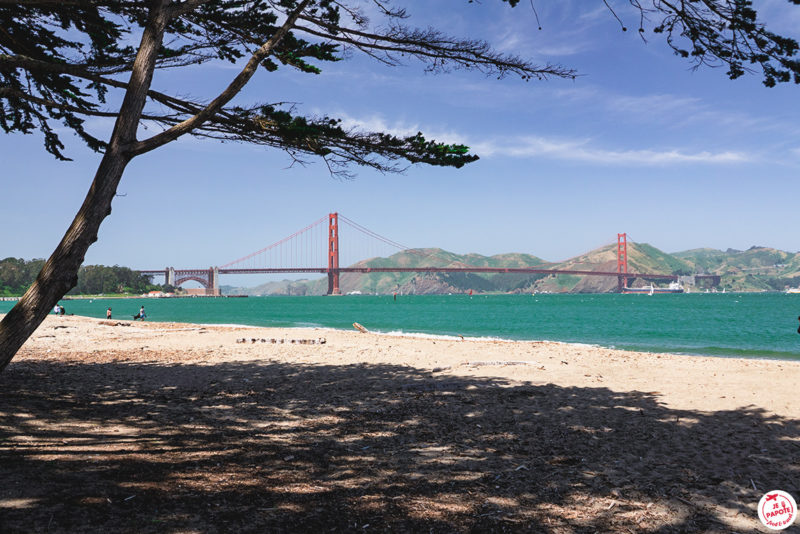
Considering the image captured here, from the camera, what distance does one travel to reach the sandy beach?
3.51m

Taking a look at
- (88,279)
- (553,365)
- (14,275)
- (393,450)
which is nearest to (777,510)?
(393,450)

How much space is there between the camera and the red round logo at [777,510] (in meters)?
3.60

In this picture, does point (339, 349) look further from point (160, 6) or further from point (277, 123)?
point (160, 6)

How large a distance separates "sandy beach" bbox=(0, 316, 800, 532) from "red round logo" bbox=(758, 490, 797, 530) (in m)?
0.09

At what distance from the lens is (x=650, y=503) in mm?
3861

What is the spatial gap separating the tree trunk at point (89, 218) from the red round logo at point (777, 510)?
5.69 m

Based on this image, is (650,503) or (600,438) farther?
(600,438)

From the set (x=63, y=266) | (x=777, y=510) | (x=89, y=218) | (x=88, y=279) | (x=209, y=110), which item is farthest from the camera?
(x=88, y=279)

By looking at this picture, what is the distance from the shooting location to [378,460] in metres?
4.79

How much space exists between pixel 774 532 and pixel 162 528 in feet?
13.9

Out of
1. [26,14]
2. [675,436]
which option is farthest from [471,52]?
[26,14]

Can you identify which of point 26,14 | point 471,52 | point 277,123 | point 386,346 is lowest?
point 386,346

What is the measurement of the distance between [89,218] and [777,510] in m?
5.98

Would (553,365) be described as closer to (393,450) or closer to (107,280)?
(393,450)
